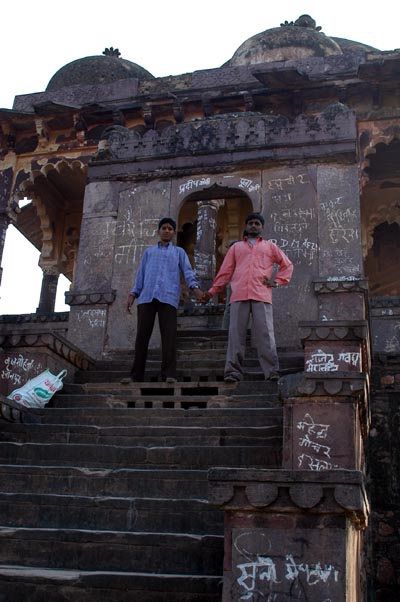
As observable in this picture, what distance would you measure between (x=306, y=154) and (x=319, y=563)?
7290mm

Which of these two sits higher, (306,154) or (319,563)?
(306,154)

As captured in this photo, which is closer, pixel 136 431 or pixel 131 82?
pixel 136 431

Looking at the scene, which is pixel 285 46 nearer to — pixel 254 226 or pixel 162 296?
pixel 254 226

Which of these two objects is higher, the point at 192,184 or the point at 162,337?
the point at 192,184

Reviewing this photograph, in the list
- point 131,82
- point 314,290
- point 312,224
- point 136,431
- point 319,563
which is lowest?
point 319,563

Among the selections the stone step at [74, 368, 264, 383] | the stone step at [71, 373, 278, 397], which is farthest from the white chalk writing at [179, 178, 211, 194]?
the stone step at [71, 373, 278, 397]

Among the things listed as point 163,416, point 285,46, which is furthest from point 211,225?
point 163,416

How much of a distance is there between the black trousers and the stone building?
82 centimetres

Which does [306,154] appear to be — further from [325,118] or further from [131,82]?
[131,82]

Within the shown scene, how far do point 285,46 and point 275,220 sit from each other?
8.32 metres

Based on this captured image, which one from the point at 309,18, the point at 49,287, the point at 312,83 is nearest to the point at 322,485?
the point at 312,83

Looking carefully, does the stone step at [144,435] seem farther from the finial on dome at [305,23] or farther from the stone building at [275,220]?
the finial on dome at [305,23]

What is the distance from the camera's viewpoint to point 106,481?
508cm

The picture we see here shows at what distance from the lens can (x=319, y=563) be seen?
3242mm
